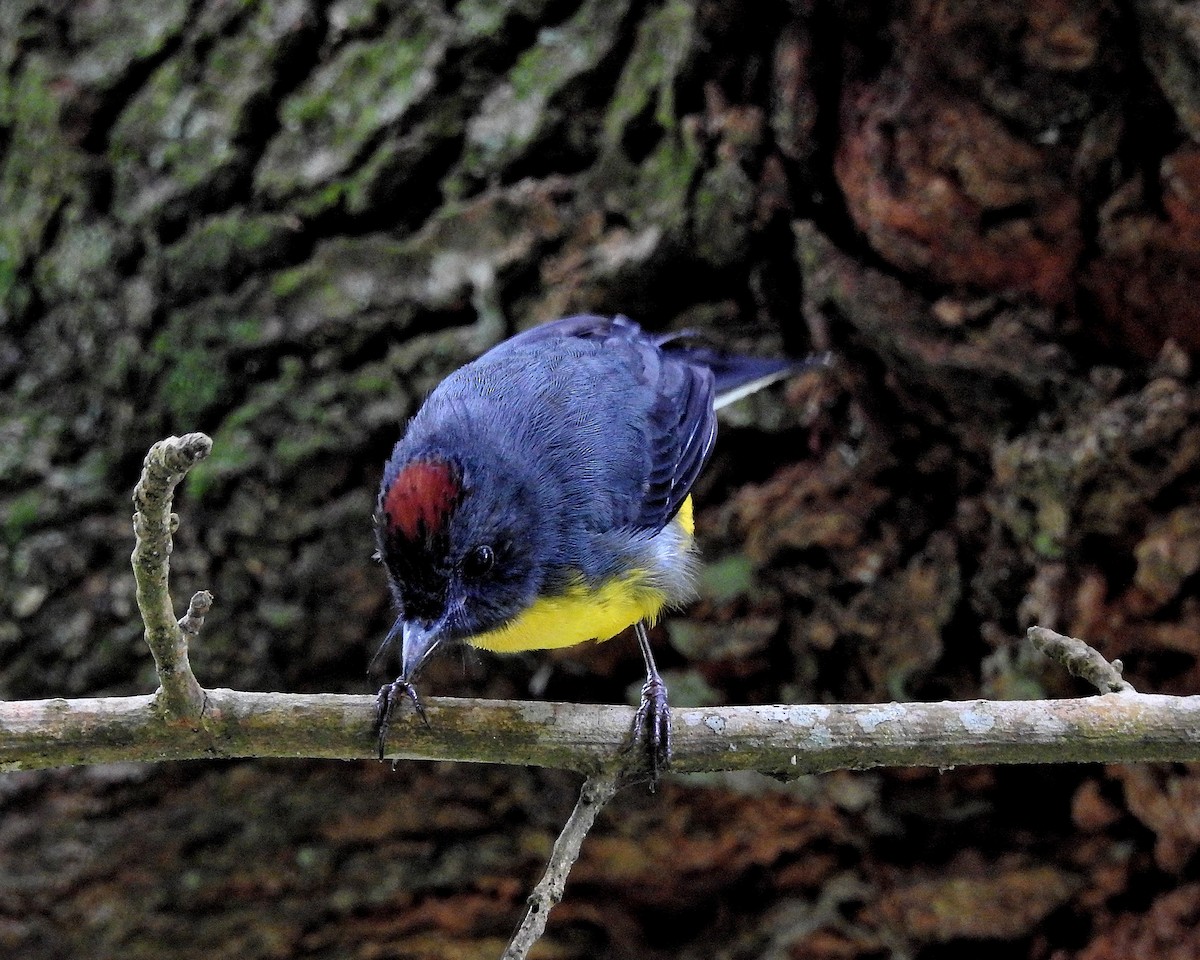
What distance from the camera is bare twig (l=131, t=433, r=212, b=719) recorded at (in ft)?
5.89

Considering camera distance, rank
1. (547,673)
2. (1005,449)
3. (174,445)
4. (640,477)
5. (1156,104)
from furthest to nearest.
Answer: (547,673), (640,477), (1005,449), (1156,104), (174,445)

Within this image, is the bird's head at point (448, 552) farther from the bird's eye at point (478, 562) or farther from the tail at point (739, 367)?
the tail at point (739, 367)

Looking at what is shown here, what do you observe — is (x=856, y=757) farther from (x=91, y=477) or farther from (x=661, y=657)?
(x=91, y=477)

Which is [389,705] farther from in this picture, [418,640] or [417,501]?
[417,501]

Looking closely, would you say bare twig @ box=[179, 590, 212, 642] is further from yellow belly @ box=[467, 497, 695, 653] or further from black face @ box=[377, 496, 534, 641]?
yellow belly @ box=[467, 497, 695, 653]

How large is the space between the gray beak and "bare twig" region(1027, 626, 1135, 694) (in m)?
1.34

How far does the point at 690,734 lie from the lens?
254cm

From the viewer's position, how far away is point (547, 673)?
3.84 m

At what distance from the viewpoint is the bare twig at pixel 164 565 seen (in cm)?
179

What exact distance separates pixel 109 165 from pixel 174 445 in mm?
2854

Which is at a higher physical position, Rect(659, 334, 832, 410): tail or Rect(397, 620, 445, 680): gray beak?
Rect(397, 620, 445, 680): gray beak

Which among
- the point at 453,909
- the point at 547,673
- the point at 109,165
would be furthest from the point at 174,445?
the point at 109,165

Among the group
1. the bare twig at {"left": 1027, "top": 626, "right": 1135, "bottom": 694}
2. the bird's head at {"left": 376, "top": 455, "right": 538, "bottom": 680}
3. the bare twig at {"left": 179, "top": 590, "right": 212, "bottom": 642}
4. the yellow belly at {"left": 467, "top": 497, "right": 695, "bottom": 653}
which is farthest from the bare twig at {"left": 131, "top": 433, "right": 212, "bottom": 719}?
the bare twig at {"left": 1027, "top": 626, "right": 1135, "bottom": 694}

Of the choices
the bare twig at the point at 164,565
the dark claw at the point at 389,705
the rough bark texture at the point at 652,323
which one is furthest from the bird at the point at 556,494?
the bare twig at the point at 164,565
